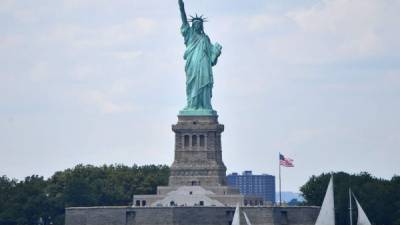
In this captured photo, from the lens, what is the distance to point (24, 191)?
175625 mm

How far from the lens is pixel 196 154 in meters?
161

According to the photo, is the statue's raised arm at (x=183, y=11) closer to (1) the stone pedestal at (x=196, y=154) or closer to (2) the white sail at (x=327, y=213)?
(1) the stone pedestal at (x=196, y=154)

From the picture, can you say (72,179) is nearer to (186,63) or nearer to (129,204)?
(129,204)

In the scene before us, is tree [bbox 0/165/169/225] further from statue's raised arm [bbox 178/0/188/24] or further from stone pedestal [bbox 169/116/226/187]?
statue's raised arm [bbox 178/0/188/24]

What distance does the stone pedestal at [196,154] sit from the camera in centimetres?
16062

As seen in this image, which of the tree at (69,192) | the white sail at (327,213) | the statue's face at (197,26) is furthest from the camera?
the tree at (69,192)

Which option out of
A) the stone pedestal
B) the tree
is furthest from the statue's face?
the tree

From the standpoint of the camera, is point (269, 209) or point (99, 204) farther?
point (99, 204)

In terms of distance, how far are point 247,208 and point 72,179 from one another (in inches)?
909

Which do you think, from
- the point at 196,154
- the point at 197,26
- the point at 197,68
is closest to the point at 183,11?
the point at 197,26

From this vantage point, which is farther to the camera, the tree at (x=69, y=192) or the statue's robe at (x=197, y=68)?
the tree at (x=69, y=192)

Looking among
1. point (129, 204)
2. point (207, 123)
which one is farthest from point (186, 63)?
point (129, 204)

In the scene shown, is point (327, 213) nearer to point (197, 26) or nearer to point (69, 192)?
point (197, 26)

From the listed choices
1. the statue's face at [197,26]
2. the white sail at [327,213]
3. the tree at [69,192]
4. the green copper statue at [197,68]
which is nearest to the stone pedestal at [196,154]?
the green copper statue at [197,68]
